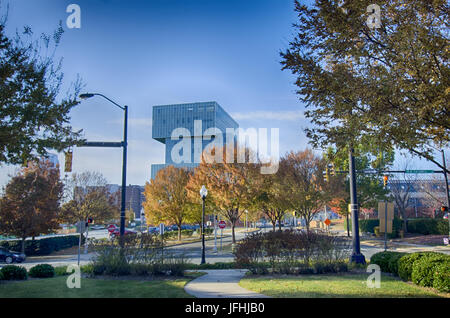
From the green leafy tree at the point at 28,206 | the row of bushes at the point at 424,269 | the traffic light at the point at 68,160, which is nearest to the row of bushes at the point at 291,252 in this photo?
the row of bushes at the point at 424,269

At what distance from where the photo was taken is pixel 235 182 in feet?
98.7

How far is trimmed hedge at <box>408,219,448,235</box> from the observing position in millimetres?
37094

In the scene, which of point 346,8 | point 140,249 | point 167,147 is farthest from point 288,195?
point 167,147

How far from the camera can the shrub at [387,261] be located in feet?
37.1

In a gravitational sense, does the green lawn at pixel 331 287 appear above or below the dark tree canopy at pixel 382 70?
below

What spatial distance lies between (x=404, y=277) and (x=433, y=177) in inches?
1631

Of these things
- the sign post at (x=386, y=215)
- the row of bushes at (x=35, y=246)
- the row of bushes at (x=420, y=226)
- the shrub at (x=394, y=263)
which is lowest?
the row of bushes at (x=35, y=246)

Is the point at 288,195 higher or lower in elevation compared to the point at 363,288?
higher

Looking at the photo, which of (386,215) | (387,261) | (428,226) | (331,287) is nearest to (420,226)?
(428,226)

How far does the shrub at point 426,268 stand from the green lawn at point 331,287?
0.23 m

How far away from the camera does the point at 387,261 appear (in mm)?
11969

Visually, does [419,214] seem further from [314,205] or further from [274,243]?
[274,243]

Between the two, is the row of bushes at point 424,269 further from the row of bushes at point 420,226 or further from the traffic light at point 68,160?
the row of bushes at point 420,226
